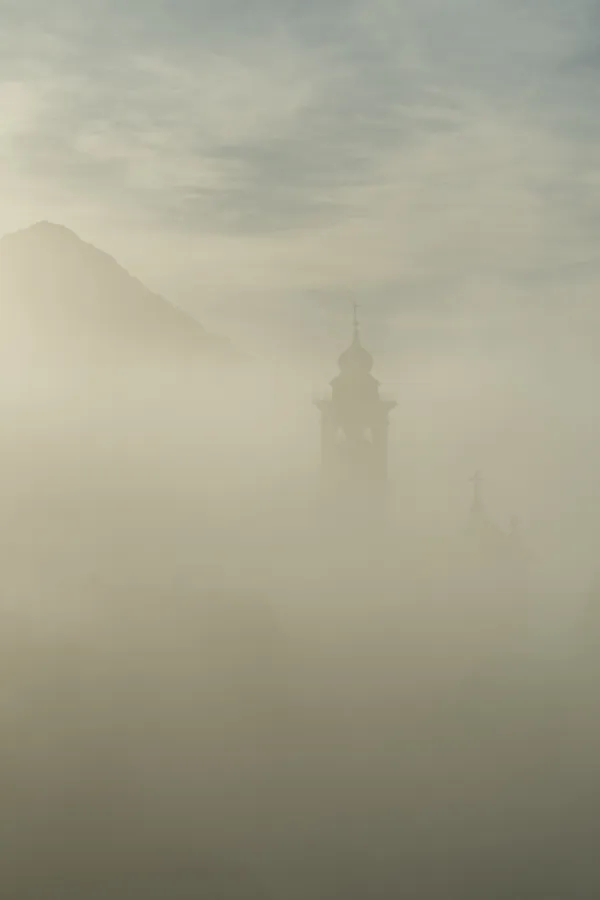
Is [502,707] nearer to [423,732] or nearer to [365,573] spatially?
[423,732]

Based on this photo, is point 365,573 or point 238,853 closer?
point 238,853

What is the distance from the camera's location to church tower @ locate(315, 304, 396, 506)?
30.6 m

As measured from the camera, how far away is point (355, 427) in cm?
3138

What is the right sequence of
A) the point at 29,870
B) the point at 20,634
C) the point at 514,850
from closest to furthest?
1. the point at 29,870
2. the point at 514,850
3. the point at 20,634

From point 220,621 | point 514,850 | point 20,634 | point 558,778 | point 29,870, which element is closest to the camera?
point 29,870

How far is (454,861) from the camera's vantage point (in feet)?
82.1

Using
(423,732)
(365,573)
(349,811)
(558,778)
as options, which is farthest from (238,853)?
(365,573)

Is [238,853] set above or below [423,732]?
below

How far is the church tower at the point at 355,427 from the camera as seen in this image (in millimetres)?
30578

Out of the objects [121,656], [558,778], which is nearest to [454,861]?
[558,778]

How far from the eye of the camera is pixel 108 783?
25.3 meters

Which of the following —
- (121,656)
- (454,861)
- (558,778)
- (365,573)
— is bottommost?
(454,861)

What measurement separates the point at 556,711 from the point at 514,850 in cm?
522

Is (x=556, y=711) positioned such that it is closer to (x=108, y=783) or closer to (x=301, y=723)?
(x=301, y=723)
